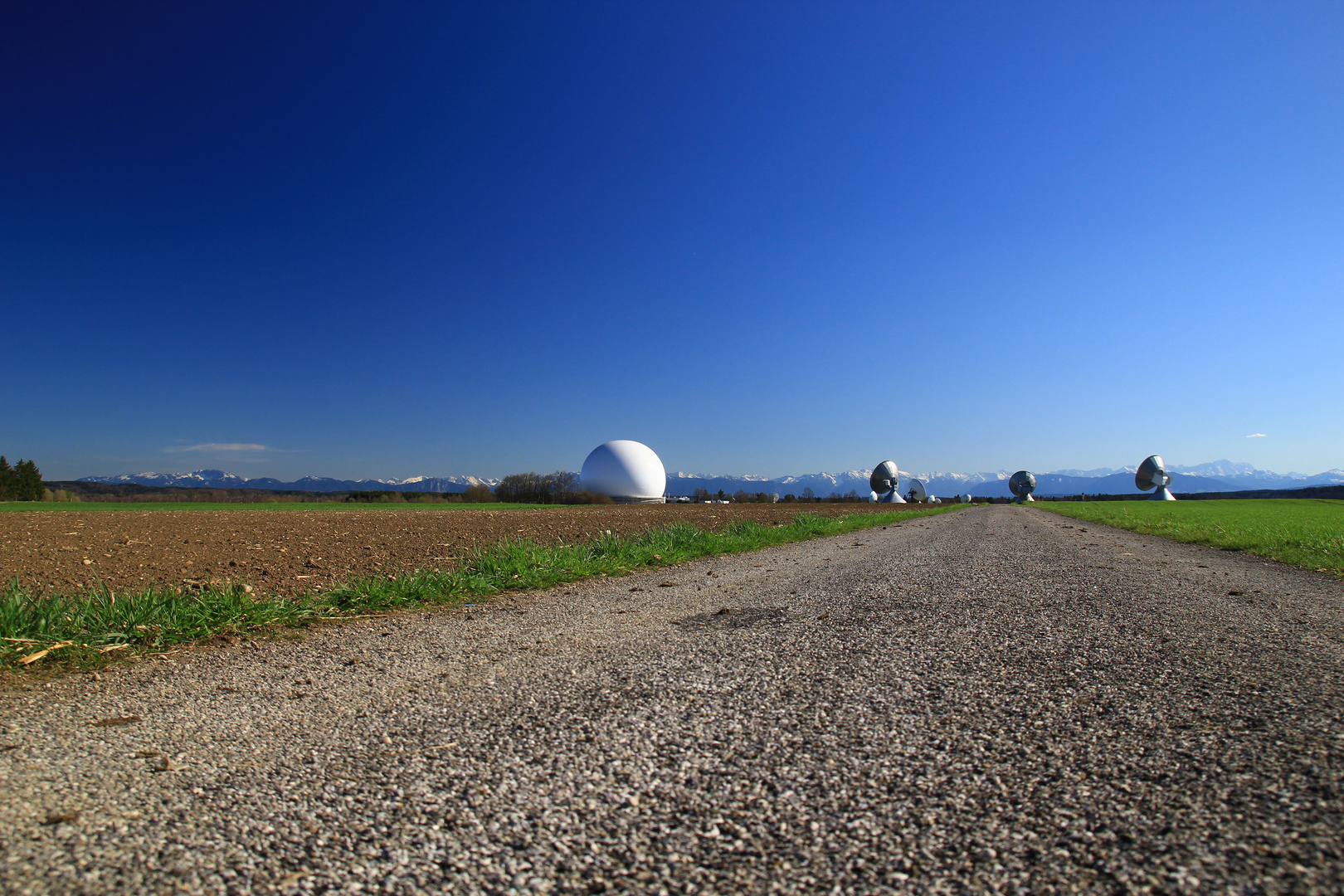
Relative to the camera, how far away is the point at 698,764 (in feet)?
6.99

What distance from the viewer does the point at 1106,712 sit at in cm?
254

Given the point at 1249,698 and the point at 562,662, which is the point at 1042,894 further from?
the point at 562,662

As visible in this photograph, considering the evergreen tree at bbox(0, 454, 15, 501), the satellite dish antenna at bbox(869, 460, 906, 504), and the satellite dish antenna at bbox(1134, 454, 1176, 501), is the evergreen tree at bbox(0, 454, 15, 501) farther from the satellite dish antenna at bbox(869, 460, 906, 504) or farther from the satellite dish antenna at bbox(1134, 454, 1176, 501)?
the satellite dish antenna at bbox(1134, 454, 1176, 501)

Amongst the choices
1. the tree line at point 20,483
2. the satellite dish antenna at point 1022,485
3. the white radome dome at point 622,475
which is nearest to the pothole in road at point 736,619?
the tree line at point 20,483

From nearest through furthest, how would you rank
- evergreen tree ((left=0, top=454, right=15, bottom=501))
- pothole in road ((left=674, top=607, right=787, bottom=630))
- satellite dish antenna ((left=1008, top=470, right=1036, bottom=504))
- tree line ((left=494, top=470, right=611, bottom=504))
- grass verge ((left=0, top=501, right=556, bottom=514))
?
pothole in road ((left=674, top=607, right=787, bottom=630)), grass verge ((left=0, top=501, right=556, bottom=514)), evergreen tree ((left=0, top=454, right=15, bottom=501)), tree line ((left=494, top=470, right=611, bottom=504)), satellite dish antenna ((left=1008, top=470, right=1036, bottom=504))

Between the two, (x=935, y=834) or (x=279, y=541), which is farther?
(x=279, y=541)

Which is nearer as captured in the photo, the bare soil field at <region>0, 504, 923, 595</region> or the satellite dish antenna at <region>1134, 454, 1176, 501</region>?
the bare soil field at <region>0, 504, 923, 595</region>

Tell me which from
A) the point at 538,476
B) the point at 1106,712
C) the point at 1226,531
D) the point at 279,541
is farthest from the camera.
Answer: the point at 538,476

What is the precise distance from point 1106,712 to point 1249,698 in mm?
748

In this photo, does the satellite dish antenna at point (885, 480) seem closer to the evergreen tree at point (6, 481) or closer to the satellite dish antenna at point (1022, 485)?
the satellite dish antenna at point (1022, 485)

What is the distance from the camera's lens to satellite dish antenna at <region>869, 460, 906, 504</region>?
7812cm

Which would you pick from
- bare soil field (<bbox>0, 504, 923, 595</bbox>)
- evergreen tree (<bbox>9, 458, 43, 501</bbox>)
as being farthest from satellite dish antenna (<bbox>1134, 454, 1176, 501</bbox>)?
evergreen tree (<bbox>9, 458, 43, 501</bbox>)

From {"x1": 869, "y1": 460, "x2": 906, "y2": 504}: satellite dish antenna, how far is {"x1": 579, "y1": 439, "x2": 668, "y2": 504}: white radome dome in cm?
2844

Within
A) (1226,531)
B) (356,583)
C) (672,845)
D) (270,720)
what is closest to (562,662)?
(270,720)
